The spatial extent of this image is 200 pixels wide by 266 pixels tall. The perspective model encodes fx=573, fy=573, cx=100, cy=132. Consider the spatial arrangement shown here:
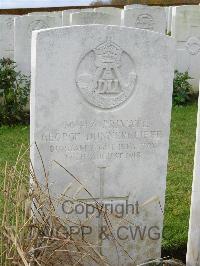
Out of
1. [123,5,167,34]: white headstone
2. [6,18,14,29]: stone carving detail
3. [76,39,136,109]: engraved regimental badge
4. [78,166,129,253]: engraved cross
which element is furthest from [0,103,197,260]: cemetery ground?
[6,18,14,29]: stone carving detail

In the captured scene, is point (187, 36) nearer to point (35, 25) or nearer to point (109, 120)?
point (35, 25)

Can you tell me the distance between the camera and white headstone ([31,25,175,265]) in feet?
11.1

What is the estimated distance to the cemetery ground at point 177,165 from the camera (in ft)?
13.9

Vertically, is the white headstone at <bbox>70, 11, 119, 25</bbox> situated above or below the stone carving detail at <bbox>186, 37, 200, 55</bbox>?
above

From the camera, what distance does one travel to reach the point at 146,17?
8.85 metres

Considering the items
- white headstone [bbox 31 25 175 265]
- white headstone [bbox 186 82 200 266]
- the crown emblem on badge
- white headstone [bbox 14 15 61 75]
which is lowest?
white headstone [bbox 186 82 200 266]

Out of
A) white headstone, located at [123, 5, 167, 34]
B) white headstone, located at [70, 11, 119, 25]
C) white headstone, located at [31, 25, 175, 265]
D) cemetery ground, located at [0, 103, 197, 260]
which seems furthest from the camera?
white headstone, located at [123, 5, 167, 34]

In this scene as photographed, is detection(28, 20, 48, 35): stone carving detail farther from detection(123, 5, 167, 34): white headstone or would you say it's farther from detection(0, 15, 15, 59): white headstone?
detection(123, 5, 167, 34): white headstone

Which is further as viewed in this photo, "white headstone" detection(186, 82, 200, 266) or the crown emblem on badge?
"white headstone" detection(186, 82, 200, 266)

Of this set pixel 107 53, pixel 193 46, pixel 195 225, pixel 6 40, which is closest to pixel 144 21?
pixel 193 46

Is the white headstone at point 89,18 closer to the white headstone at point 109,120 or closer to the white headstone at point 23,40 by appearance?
the white headstone at point 23,40

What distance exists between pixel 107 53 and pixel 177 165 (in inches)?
106

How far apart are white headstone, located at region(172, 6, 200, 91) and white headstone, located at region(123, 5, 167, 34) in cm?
51

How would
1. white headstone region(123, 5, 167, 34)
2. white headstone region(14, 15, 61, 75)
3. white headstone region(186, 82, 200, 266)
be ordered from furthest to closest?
white headstone region(123, 5, 167, 34)
white headstone region(14, 15, 61, 75)
white headstone region(186, 82, 200, 266)
